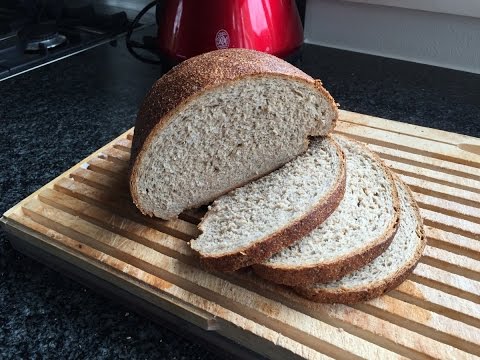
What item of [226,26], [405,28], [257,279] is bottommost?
[257,279]

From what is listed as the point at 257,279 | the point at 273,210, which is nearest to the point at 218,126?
the point at 273,210

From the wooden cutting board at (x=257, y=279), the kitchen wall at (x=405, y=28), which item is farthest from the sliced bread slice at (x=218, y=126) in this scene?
the kitchen wall at (x=405, y=28)

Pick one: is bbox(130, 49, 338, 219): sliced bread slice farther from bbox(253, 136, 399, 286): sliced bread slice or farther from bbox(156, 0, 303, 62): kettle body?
bbox(156, 0, 303, 62): kettle body

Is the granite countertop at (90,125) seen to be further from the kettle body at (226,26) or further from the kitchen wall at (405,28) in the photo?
the kettle body at (226,26)

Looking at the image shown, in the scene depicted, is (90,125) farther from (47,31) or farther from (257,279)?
(257,279)

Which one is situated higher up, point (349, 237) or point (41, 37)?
point (41, 37)

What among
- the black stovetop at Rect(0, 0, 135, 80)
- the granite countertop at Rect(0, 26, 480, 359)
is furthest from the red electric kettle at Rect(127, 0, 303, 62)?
the black stovetop at Rect(0, 0, 135, 80)
